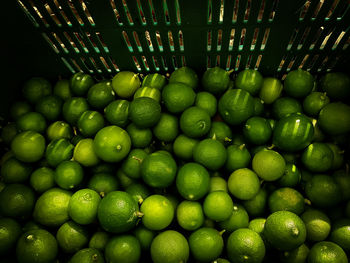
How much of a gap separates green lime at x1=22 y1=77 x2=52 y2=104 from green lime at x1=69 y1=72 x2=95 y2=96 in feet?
0.99

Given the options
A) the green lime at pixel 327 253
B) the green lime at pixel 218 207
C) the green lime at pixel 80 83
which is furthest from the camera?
the green lime at pixel 80 83

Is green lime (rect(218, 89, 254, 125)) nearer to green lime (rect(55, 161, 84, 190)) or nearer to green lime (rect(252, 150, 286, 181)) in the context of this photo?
green lime (rect(252, 150, 286, 181))

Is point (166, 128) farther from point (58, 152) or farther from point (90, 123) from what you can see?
point (58, 152)

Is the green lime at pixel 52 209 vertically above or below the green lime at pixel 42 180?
below

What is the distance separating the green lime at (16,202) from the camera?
2207mm

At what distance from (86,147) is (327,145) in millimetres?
2089

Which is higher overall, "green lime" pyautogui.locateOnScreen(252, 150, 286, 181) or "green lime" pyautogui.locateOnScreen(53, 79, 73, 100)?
"green lime" pyautogui.locateOnScreen(53, 79, 73, 100)

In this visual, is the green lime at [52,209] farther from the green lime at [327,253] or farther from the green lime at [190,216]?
the green lime at [327,253]

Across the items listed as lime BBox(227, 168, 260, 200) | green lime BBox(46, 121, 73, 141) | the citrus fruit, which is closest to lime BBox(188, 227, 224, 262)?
lime BBox(227, 168, 260, 200)

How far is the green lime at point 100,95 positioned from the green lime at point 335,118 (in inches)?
75.1

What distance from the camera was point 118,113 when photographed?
242 centimetres

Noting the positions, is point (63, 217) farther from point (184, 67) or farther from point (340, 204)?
point (340, 204)

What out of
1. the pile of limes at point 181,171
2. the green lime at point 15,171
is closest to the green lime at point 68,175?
the pile of limes at point 181,171

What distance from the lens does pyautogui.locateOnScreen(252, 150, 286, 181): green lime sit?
7.18 feet
